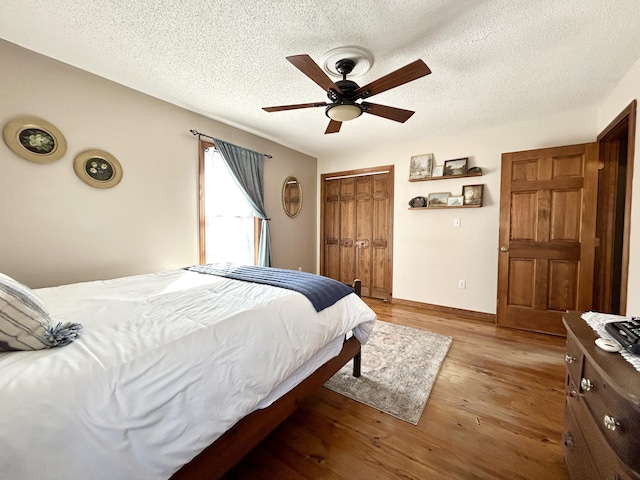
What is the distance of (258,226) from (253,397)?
2.83 metres

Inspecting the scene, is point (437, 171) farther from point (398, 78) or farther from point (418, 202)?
point (398, 78)

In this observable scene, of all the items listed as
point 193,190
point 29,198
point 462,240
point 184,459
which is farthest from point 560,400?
point 29,198

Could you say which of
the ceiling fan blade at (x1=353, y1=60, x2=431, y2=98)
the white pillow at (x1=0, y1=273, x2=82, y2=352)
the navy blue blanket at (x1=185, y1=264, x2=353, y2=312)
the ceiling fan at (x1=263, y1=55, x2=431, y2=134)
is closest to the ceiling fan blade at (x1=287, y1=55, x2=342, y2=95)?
the ceiling fan at (x1=263, y1=55, x2=431, y2=134)

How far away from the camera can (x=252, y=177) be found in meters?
3.45

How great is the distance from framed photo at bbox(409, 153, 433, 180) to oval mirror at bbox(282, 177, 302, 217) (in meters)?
1.82

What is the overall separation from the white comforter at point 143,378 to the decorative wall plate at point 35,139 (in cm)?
122

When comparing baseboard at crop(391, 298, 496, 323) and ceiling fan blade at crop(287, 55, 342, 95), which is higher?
ceiling fan blade at crop(287, 55, 342, 95)

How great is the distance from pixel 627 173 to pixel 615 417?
7.30 ft

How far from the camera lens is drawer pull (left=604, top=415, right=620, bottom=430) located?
780 millimetres

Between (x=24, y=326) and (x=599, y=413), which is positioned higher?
(x=24, y=326)

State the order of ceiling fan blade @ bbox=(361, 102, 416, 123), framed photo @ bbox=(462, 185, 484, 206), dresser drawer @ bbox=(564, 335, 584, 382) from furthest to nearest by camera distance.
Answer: framed photo @ bbox=(462, 185, 484, 206)
ceiling fan blade @ bbox=(361, 102, 416, 123)
dresser drawer @ bbox=(564, 335, 584, 382)

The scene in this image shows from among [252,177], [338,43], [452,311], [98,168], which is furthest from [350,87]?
[452,311]

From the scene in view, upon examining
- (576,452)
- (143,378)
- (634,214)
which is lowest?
(576,452)

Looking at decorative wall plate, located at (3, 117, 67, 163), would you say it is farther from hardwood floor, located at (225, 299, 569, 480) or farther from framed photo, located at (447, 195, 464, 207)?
framed photo, located at (447, 195, 464, 207)
